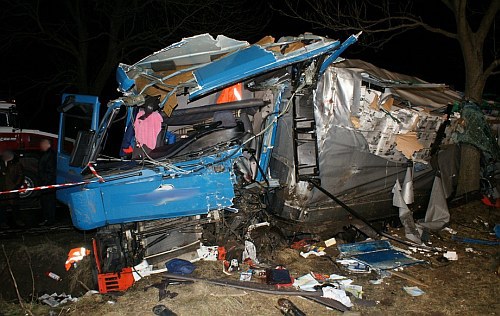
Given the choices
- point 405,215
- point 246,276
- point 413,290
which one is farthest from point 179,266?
point 405,215

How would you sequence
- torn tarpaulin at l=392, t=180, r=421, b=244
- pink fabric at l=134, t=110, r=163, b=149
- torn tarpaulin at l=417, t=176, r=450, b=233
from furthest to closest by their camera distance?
torn tarpaulin at l=417, t=176, r=450, b=233 → torn tarpaulin at l=392, t=180, r=421, b=244 → pink fabric at l=134, t=110, r=163, b=149

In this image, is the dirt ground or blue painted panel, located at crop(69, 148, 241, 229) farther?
blue painted panel, located at crop(69, 148, 241, 229)

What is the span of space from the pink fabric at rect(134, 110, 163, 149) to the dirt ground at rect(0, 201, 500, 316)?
5.83 ft

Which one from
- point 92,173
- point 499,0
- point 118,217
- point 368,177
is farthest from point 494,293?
point 499,0

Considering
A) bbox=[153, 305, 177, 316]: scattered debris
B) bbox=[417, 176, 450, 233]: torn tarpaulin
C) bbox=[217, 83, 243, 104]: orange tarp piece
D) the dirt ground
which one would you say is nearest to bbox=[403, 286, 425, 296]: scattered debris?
the dirt ground

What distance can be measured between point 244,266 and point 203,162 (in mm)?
1489

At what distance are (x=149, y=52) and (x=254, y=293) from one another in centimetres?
1370

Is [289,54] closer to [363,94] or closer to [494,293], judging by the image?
[363,94]

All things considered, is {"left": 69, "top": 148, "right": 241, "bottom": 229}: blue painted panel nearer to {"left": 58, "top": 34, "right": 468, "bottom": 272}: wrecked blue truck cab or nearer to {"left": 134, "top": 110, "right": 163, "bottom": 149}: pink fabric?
{"left": 58, "top": 34, "right": 468, "bottom": 272}: wrecked blue truck cab

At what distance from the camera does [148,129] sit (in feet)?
17.5

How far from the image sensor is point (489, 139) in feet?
23.8

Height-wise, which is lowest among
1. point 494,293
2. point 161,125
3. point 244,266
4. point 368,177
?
point 494,293

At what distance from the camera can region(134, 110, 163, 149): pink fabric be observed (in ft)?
17.4

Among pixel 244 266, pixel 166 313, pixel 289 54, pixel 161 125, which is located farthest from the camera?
pixel 161 125
